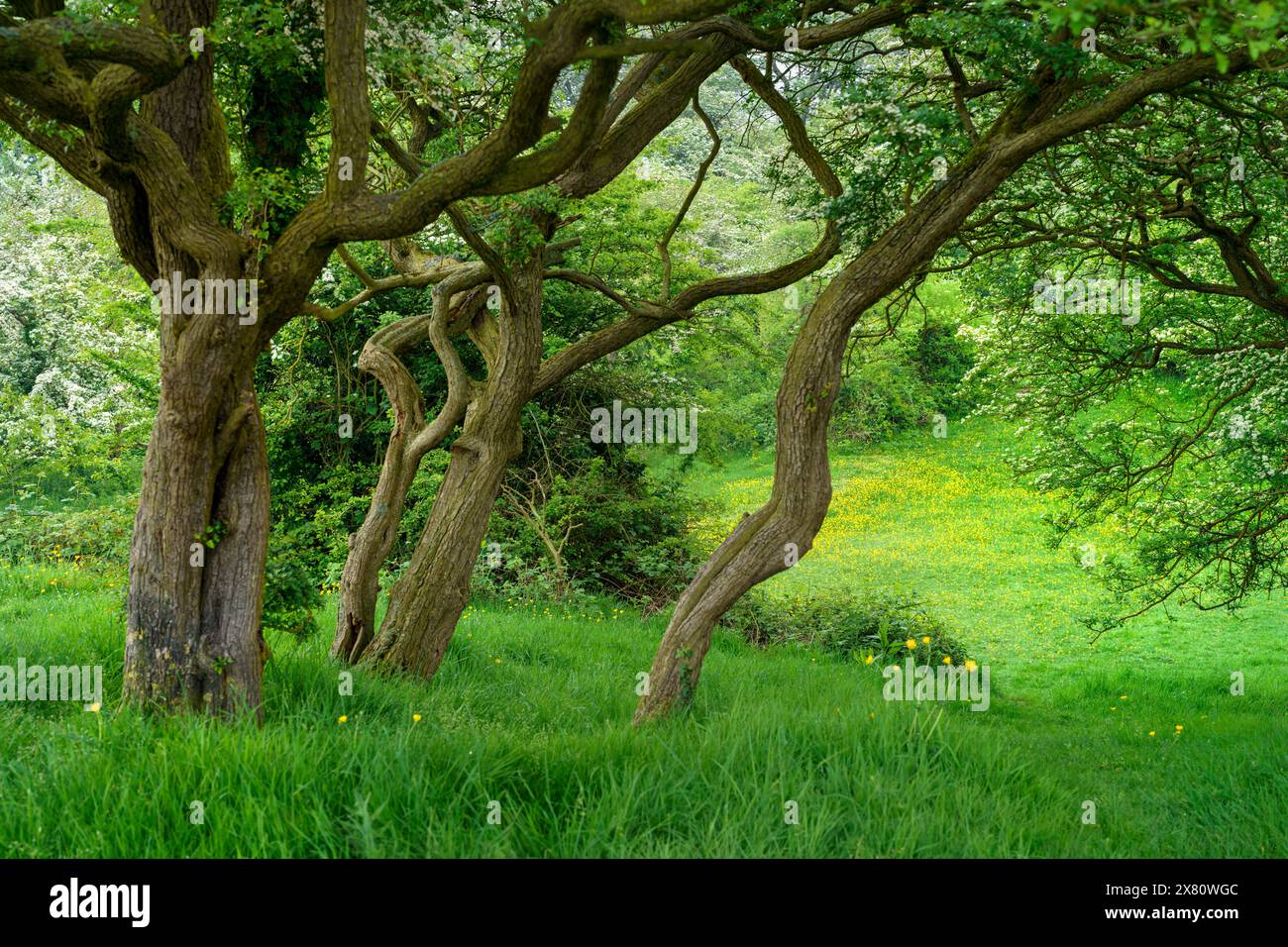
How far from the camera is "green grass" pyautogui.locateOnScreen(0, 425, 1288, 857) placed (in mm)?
4254

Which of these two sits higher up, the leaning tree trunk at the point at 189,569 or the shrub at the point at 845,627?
the leaning tree trunk at the point at 189,569

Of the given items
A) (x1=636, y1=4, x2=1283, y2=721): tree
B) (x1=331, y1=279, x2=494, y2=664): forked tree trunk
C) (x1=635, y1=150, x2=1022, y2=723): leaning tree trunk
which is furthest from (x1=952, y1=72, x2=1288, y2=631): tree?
(x1=331, y1=279, x2=494, y2=664): forked tree trunk

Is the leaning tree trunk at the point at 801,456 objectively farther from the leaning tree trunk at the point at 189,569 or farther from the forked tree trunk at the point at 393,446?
the forked tree trunk at the point at 393,446

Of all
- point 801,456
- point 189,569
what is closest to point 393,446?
point 189,569

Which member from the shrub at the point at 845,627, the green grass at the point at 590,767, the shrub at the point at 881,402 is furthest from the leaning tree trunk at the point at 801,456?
the shrub at the point at 881,402

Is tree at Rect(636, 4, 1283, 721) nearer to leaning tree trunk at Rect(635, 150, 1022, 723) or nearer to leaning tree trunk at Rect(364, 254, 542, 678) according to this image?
leaning tree trunk at Rect(635, 150, 1022, 723)

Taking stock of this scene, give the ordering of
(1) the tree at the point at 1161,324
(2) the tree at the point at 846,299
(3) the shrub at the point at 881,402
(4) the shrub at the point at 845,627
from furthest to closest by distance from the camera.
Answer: (3) the shrub at the point at 881,402 → (4) the shrub at the point at 845,627 → (1) the tree at the point at 1161,324 → (2) the tree at the point at 846,299

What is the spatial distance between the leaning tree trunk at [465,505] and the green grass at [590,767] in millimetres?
503

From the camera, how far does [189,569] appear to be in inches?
228

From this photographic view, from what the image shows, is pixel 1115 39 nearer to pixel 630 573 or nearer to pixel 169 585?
pixel 169 585

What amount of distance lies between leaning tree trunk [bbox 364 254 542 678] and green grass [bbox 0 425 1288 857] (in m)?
0.50

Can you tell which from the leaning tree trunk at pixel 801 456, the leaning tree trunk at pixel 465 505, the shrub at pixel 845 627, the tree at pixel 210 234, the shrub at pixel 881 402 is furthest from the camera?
the shrub at pixel 881 402

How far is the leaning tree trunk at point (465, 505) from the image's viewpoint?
8.14m

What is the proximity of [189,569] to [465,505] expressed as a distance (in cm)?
292
